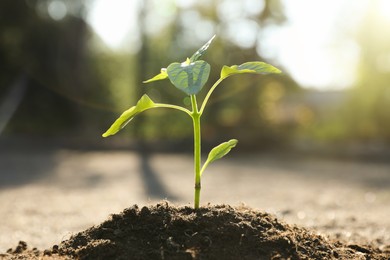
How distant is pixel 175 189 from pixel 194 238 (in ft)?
11.2

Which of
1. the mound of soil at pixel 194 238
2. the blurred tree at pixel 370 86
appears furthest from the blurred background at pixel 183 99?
the mound of soil at pixel 194 238

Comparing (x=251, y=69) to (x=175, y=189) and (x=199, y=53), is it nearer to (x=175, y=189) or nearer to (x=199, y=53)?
(x=199, y=53)

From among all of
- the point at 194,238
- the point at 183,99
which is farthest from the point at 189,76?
the point at 183,99

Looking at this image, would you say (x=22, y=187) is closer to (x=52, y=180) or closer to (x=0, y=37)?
(x=52, y=180)

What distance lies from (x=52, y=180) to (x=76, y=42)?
5.86 meters

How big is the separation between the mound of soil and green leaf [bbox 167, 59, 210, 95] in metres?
0.48

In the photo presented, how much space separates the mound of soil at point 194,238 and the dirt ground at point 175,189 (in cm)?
22

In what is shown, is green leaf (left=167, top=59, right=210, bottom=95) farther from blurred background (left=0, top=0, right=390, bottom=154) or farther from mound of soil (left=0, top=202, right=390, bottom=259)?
blurred background (left=0, top=0, right=390, bottom=154)

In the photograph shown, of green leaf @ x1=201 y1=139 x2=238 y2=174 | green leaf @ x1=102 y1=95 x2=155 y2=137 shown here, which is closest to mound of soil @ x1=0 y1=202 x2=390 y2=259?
green leaf @ x1=201 y1=139 x2=238 y2=174

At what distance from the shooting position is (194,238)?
56.6 inches

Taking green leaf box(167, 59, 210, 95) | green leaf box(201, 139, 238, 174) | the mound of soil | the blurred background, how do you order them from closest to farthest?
green leaf box(167, 59, 210, 95), the mound of soil, green leaf box(201, 139, 238, 174), the blurred background

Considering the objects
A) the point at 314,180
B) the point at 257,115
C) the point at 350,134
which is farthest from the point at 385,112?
the point at 314,180

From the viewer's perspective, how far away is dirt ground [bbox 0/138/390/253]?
2994mm

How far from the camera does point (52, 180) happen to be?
5547 mm
